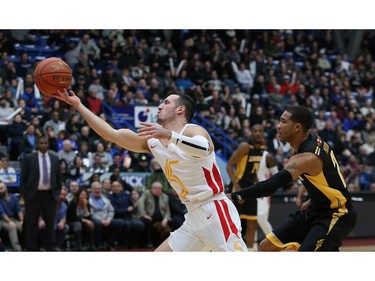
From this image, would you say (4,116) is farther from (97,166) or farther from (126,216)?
(126,216)

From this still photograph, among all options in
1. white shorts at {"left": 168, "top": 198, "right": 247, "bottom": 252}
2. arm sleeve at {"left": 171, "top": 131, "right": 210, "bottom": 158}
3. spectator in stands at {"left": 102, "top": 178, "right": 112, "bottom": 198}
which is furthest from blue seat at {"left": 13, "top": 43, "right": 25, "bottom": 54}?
arm sleeve at {"left": 171, "top": 131, "right": 210, "bottom": 158}

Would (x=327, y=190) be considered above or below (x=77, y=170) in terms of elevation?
above

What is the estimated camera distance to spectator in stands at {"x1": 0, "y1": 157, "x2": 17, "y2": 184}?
13523mm

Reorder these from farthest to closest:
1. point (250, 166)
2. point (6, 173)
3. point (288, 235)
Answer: point (6, 173)
point (250, 166)
point (288, 235)

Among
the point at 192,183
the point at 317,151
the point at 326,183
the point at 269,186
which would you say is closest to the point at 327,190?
the point at 326,183

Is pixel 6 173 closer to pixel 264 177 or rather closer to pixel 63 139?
pixel 63 139

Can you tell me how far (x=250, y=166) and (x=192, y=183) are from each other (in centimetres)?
521

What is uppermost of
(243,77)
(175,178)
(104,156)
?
(243,77)

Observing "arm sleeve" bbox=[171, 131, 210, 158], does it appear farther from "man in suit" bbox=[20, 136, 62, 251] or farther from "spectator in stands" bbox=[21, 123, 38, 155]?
"spectator in stands" bbox=[21, 123, 38, 155]

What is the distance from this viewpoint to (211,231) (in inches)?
256

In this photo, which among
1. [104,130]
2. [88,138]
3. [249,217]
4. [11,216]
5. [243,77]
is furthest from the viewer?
[243,77]

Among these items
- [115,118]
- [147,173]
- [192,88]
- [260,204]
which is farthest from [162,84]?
[260,204]

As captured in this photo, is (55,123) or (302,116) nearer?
(302,116)

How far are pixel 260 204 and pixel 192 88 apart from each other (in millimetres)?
6064
